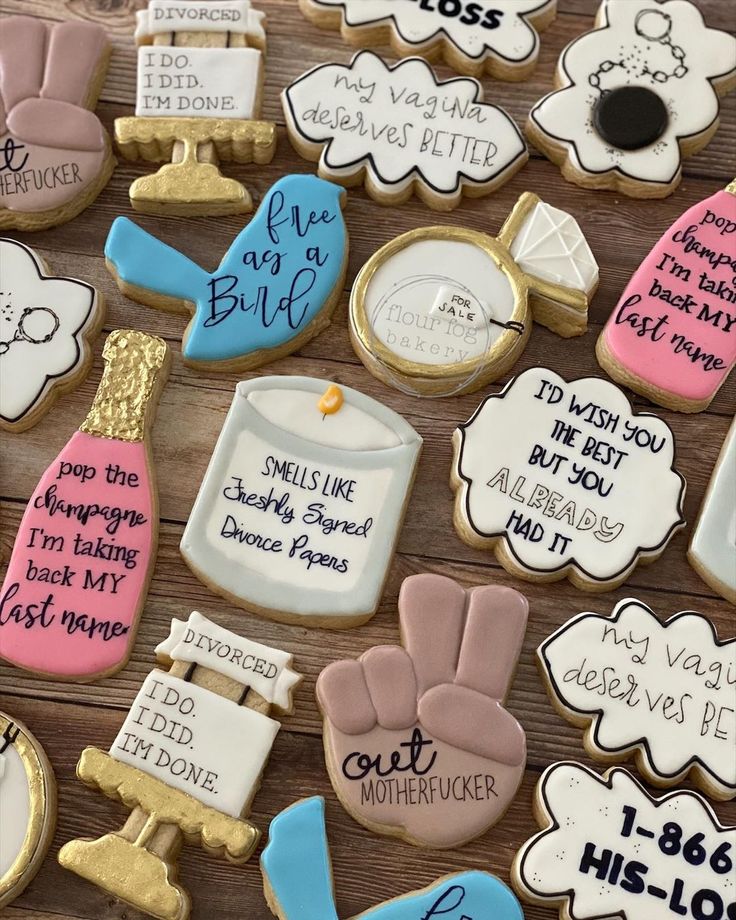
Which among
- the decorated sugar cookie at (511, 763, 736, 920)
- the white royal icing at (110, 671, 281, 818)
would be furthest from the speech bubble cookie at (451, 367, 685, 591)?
the white royal icing at (110, 671, 281, 818)

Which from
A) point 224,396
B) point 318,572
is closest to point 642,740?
point 318,572

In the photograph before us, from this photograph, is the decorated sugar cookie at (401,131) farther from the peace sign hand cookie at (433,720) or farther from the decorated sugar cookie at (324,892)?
the decorated sugar cookie at (324,892)

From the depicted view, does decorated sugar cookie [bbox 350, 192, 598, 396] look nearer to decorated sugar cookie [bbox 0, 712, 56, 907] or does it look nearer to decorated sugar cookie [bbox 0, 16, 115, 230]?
decorated sugar cookie [bbox 0, 16, 115, 230]

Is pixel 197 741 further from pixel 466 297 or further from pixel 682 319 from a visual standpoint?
pixel 682 319

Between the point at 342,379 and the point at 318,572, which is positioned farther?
the point at 342,379

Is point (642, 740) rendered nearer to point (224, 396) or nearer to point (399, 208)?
point (224, 396)

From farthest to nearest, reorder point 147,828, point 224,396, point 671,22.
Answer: point 671,22 < point 224,396 < point 147,828
